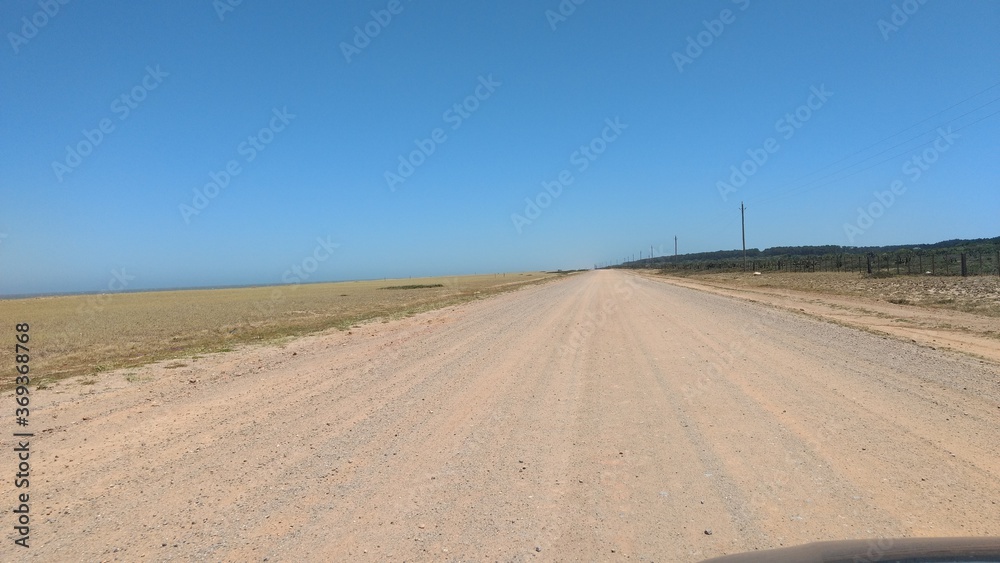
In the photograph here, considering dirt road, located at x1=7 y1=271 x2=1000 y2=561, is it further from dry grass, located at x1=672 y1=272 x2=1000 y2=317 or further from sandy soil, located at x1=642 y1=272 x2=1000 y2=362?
dry grass, located at x1=672 y1=272 x2=1000 y2=317

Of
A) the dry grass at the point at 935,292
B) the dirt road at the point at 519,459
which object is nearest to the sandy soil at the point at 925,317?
the dry grass at the point at 935,292

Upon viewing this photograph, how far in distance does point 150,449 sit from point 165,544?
7.94 ft

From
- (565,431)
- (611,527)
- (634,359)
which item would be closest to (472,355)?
(634,359)

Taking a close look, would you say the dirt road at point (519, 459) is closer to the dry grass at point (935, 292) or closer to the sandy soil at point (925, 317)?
the sandy soil at point (925, 317)

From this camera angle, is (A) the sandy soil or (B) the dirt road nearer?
(B) the dirt road

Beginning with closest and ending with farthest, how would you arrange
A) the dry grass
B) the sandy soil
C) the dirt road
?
the dirt road
the sandy soil
the dry grass

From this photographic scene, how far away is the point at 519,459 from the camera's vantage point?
4.68 meters

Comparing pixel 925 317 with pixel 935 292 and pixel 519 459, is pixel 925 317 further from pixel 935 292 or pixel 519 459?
pixel 519 459

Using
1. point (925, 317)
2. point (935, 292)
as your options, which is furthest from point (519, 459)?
point (935, 292)

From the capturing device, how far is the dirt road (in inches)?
130

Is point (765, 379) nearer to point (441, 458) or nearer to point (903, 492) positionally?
point (903, 492)

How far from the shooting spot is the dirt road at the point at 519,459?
330 cm

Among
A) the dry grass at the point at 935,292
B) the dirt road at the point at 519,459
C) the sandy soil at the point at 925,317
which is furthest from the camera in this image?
the dry grass at the point at 935,292

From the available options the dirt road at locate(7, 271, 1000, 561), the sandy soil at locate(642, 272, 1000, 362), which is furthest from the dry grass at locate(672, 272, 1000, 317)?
the dirt road at locate(7, 271, 1000, 561)
